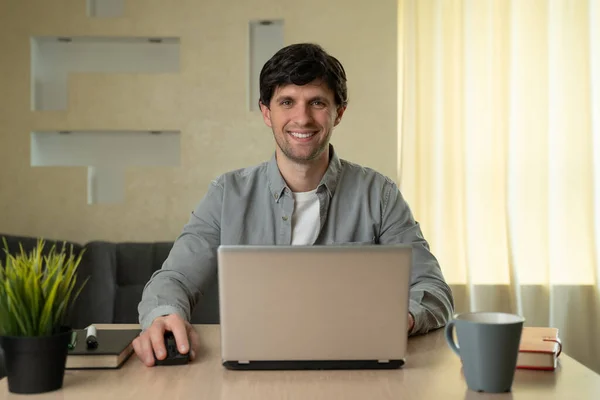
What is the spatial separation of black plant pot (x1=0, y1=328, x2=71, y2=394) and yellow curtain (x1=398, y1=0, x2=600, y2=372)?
238cm

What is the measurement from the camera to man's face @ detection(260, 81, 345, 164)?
2.03m

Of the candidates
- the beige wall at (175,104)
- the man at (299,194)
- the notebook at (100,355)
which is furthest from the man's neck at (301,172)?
the beige wall at (175,104)

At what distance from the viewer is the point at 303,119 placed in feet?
6.63

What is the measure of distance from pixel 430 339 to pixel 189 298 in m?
0.61

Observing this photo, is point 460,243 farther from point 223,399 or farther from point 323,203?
point 223,399

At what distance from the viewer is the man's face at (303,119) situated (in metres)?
2.03

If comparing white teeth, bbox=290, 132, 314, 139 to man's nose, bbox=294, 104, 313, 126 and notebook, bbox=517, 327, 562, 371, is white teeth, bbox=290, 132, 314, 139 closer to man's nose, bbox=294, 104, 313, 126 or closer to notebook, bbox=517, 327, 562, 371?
man's nose, bbox=294, 104, 313, 126

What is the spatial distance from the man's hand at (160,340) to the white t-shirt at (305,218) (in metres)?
0.66

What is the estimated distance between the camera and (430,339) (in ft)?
5.24

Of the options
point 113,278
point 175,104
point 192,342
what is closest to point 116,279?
point 113,278

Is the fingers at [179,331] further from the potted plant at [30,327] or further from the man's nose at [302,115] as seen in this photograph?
the man's nose at [302,115]

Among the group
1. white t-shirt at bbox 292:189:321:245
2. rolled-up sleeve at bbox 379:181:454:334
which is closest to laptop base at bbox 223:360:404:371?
rolled-up sleeve at bbox 379:181:454:334

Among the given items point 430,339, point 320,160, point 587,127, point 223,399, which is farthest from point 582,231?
point 223,399

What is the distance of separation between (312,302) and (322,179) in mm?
880
